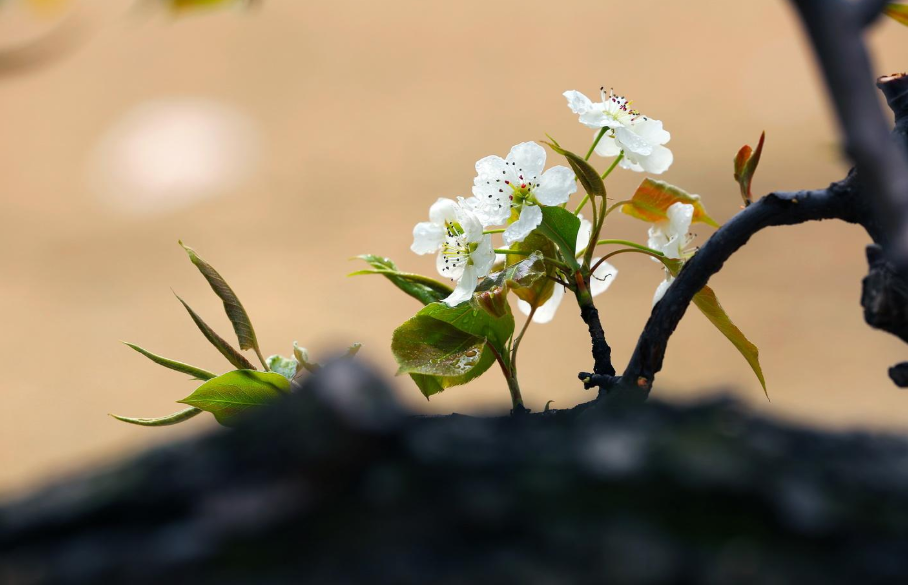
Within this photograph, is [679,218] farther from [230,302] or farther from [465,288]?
[230,302]

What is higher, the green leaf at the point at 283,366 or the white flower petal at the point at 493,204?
→ the white flower petal at the point at 493,204

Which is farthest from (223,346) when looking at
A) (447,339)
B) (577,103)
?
(577,103)

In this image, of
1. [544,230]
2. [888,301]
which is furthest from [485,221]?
[888,301]

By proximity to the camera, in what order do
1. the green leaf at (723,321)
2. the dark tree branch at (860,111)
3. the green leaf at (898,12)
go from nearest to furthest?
the dark tree branch at (860,111) → the green leaf at (898,12) → the green leaf at (723,321)

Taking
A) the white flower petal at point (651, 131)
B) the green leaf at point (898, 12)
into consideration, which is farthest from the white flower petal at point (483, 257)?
the green leaf at point (898, 12)

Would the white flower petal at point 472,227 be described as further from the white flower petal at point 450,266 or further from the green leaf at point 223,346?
the green leaf at point 223,346

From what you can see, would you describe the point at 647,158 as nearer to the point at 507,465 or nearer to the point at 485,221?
the point at 485,221
